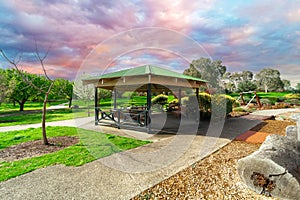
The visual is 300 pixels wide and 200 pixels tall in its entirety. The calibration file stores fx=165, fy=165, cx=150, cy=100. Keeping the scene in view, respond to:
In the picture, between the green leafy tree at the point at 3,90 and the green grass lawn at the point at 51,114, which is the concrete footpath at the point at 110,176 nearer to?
the green grass lawn at the point at 51,114

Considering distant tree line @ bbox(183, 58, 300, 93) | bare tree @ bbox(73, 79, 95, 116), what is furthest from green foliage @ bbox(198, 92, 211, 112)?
distant tree line @ bbox(183, 58, 300, 93)

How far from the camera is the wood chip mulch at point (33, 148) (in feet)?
14.2

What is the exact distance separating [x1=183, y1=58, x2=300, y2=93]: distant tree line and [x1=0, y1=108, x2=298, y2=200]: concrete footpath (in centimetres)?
2334

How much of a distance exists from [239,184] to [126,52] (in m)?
7.21

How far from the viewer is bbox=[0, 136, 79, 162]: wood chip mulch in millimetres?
4340

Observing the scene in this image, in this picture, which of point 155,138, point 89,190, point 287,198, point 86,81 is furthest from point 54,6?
point 287,198

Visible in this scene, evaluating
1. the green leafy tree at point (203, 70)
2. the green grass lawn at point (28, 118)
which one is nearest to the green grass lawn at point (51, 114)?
the green grass lawn at point (28, 118)

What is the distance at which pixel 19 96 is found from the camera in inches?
672

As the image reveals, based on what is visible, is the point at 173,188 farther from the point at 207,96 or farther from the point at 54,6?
the point at 54,6

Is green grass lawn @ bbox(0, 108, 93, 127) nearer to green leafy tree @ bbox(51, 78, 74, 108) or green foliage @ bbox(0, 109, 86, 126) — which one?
green foliage @ bbox(0, 109, 86, 126)

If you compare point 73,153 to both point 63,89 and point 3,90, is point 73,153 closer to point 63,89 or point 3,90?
point 3,90

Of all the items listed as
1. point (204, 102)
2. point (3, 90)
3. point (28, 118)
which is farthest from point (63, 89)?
point (204, 102)

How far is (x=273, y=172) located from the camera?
8.04 feet

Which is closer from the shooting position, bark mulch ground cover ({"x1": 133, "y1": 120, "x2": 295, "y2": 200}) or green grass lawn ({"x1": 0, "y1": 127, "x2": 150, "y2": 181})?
bark mulch ground cover ({"x1": 133, "y1": 120, "x2": 295, "y2": 200})
